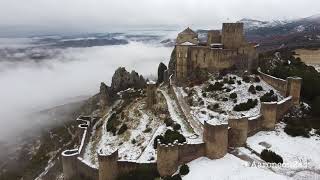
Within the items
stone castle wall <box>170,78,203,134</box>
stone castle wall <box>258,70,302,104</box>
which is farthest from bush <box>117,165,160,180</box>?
stone castle wall <box>258,70,302,104</box>

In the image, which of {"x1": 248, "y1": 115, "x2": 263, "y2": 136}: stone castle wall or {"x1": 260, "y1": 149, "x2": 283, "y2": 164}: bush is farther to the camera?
A: {"x1": 248, "y1": 115, "x2": 263, "y2": 136}: stone castle wall

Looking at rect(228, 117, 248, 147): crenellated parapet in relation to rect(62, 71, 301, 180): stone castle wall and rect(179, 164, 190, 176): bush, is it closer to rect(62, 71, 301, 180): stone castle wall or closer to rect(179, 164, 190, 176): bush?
rect(62, 71, 301, 180): stone castle wall

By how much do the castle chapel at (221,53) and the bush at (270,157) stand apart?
18883 millimetres

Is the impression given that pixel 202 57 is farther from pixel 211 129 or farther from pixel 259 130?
pixel 211 129

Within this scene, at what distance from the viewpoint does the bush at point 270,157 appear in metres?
31.6

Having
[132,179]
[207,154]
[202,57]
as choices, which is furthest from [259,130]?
[202,57]

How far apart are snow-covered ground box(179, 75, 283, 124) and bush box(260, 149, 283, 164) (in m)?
8.22

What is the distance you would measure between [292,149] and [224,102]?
39.8 ft

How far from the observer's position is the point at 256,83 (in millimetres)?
47469

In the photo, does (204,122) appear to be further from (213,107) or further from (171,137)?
(213,107)

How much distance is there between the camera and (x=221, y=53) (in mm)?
49000

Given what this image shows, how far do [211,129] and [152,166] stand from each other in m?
5.72

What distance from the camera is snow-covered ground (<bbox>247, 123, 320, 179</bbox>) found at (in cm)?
3039

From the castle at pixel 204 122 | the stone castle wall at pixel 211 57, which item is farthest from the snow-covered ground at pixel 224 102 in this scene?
the stone castle wall at pixel 211 57
